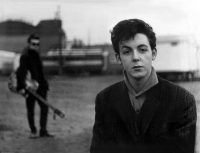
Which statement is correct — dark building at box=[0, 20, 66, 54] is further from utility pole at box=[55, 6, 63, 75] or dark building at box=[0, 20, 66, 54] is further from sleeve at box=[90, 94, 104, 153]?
sleeve at box=[90, 94, 104, 153]

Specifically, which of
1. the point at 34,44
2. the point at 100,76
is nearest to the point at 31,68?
the point at 34,44

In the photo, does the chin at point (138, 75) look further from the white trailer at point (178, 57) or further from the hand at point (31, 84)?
the hand at point (31, 84)

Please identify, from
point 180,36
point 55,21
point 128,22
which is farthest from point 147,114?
point 55,21

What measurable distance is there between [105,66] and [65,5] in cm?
23

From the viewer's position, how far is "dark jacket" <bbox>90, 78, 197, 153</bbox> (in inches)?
37.0

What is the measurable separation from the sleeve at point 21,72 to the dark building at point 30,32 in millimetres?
89

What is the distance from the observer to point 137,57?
3.05 feet

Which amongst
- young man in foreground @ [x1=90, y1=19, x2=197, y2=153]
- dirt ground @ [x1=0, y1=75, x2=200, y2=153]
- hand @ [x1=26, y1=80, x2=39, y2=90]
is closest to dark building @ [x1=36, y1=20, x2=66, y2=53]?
dirt ground @ [x1=0, y1=75, x2=200, y2=153]

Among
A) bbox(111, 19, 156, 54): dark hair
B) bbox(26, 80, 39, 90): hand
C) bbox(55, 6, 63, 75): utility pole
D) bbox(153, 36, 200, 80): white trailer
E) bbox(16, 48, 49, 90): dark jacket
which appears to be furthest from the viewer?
bbox(26, 80, 39, 90): hand

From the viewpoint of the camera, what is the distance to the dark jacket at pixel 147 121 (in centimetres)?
94

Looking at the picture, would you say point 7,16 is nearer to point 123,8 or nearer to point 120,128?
point 123,8

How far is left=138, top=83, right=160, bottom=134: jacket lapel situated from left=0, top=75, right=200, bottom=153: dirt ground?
400mm

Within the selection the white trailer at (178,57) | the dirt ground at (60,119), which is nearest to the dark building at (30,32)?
the dirt ground at (60,119)

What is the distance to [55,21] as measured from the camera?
147 cm
